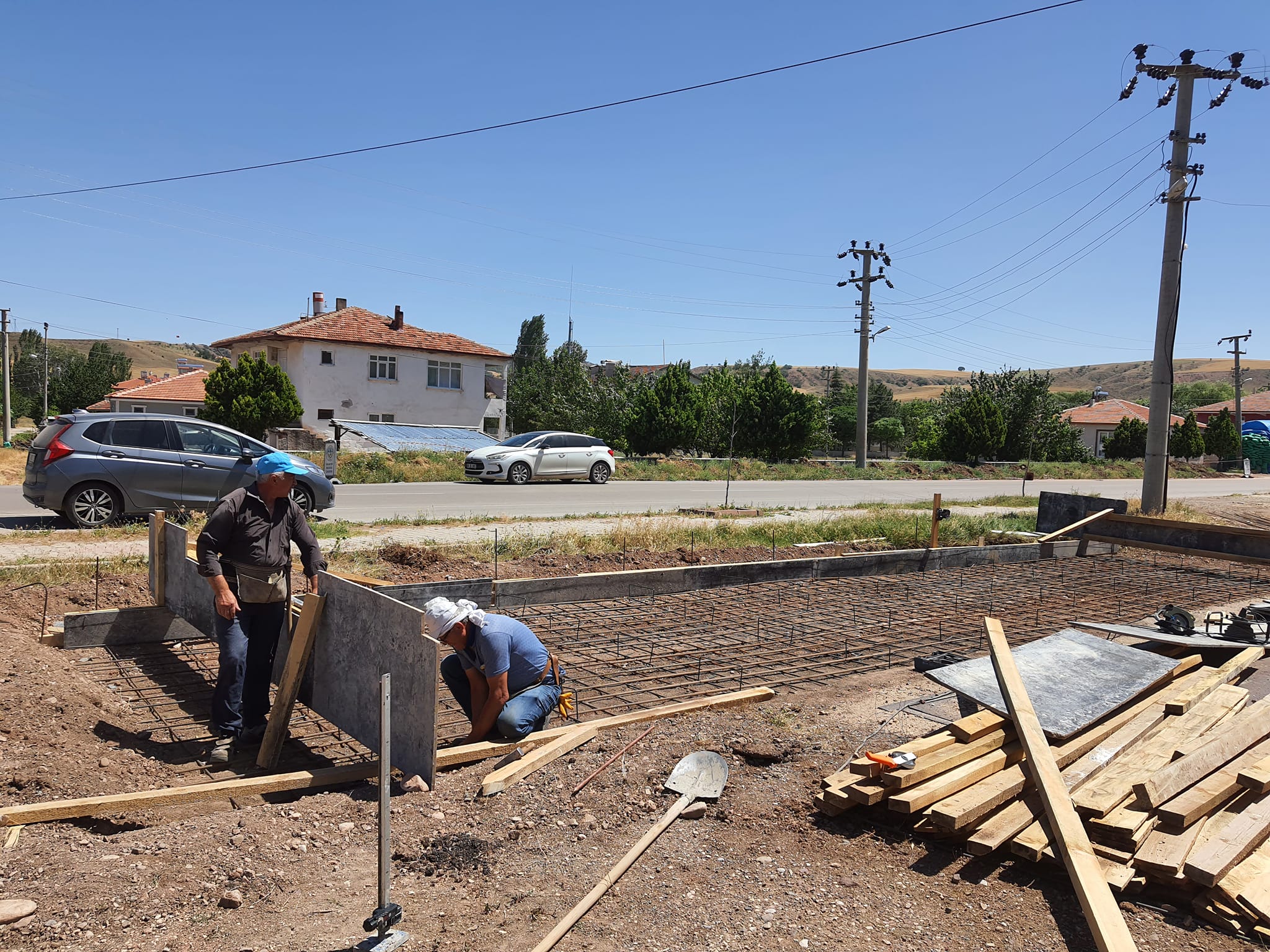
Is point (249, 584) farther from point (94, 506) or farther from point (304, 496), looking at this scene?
point (304, 496)

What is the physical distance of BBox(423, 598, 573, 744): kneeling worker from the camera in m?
4.77

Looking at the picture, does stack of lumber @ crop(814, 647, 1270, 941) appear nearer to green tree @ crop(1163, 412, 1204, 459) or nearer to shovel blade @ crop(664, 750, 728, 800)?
shovel blade @ crop(664, 750, 728, 800)

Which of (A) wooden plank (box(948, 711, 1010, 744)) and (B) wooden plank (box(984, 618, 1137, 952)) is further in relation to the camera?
(A) wooden plank (box(948, 711, 1010, 744))

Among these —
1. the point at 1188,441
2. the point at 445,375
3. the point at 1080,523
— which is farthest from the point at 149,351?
the point at 1080,523

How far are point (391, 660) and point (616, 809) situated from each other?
1326 mm

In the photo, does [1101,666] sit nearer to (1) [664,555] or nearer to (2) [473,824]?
(2) [473,824]

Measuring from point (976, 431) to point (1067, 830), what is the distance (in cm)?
4130

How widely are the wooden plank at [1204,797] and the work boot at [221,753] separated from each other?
4465 millimetres

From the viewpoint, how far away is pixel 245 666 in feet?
16.8

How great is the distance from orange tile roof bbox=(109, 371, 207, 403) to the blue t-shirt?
154ft

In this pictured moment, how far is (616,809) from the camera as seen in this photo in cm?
421

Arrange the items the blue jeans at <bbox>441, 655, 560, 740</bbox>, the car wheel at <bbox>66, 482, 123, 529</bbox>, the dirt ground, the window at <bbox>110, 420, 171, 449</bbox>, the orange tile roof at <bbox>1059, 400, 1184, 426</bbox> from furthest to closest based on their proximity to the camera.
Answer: the orange tile roof at <bbox>1059, 400, 1184, 426</bbox>
the window at <bbox>110, 420, 171, 449</bbox>
the car wheel at <bbox>66, 482, 123, 529</bbox>
the blue jeans at <bbox>441, 655, 560, 740</bbox>
the dirt ground

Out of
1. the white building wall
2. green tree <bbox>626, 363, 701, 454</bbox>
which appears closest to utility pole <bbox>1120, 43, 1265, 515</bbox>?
green tree <bbox>626, 363, 701, 454</bbox>

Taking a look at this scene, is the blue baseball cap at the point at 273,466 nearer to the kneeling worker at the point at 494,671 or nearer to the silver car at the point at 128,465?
the kneeling worker at the point at 494,671
